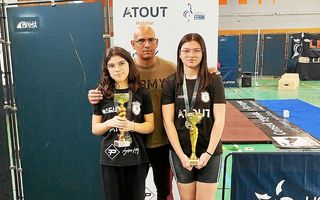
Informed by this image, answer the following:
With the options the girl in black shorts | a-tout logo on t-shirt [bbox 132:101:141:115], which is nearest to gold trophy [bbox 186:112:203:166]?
the girl in black shorts

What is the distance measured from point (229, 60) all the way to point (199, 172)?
10.8 m

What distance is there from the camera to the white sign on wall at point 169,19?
263 cm

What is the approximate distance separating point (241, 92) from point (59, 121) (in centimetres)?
896

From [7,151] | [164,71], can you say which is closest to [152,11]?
[164,71]

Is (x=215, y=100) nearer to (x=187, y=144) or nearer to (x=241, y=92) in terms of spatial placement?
(x=187, y=144)

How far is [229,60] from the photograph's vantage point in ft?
40.6

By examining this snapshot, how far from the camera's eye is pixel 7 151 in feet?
7.93

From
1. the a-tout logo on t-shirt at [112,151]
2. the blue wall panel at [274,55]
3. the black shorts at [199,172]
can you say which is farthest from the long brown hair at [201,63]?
the blue wall panel at [274,55]

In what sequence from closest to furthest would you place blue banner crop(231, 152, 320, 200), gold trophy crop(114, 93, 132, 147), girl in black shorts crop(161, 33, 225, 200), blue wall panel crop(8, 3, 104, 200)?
1. gold trophy crop(114, 93, 132, 147)
2. girl in black shorts crop(161, 33, 225, 200)
3. blue banner crop(231, 152, 320, 200)
4. blue wall panel crop(8, 3, 104, 200)

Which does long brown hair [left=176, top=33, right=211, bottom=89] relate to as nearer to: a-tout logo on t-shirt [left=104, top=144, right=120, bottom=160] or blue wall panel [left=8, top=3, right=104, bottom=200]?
a-tout logo on t-shirt [left=104, top=144, right=120, bottom=160]

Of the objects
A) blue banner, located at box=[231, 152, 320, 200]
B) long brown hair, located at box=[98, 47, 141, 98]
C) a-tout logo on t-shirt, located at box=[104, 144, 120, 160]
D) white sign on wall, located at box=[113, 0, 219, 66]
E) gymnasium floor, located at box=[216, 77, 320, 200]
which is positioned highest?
white sign on wall, located at box=[113, 0, 219, 66]

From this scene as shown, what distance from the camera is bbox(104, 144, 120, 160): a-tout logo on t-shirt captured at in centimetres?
197

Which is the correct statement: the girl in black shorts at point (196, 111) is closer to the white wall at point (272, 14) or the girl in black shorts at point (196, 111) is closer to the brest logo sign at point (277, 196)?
the brest logo sign at point (277, 196)

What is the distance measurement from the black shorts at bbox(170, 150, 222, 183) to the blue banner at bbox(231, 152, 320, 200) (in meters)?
0.17
